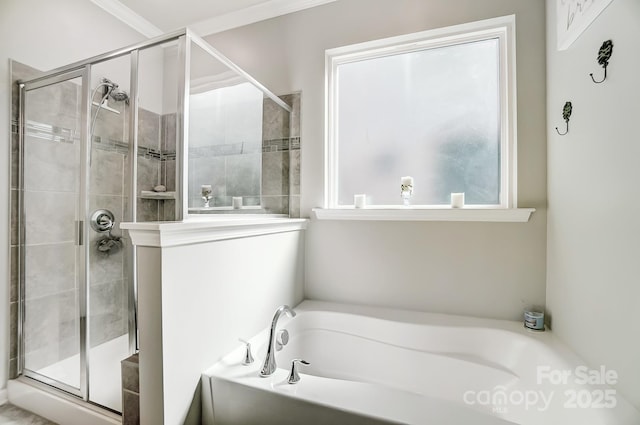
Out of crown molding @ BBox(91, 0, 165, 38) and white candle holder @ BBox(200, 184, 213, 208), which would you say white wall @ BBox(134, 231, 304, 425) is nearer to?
white candle holder @ BBox(200, 184, 213, 208)

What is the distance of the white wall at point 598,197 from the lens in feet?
2.96

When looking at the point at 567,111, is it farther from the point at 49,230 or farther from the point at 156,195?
the point at 49,230

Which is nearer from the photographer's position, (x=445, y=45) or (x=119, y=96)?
(x=119, y=96)

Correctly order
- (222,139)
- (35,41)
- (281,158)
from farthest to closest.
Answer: (281,158)
(35,41)
(222,139)

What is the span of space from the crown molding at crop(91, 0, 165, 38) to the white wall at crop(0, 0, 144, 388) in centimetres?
4

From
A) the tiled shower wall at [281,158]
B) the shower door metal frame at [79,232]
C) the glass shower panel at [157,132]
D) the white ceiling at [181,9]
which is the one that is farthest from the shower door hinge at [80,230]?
the white ceiling at [181,9]

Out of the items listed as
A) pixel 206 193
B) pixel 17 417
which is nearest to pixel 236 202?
pixel 206 193

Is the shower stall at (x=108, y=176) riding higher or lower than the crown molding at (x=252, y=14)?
lower

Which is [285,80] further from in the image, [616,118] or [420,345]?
[420,345]

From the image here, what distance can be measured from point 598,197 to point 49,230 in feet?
8.67

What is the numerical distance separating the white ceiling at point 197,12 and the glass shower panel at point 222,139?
826 millimetres

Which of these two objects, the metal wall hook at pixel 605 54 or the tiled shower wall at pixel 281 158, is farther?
the tiled shower wall at pixel 281 158

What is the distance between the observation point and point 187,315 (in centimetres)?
102

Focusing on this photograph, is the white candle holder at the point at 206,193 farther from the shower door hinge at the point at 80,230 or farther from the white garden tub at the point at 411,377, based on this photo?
the shower door hinge at the point at 80,230
